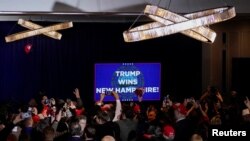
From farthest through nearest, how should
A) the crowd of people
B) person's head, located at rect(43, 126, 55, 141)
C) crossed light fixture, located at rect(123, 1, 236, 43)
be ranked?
1. the crowd of people
2. person's head, located at rect(43, 126, 55, 141)
3. crossed light fixture, located at rect(123, 1, 236, 43)

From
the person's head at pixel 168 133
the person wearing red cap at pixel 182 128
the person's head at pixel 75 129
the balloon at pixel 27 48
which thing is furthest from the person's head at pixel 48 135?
the balloon at pixel 27 48

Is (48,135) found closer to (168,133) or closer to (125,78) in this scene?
(168,133)

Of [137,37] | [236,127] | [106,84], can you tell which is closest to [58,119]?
[137,37]

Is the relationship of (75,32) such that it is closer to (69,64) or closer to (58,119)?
(69,64)

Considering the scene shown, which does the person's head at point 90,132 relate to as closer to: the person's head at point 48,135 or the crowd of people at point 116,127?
the crowd of people at point 116,127

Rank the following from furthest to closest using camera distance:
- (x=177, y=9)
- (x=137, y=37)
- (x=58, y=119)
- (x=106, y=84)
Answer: (x=106, y=84), (x=177, y=9), (x=58, y=119), (x=137, y=37)

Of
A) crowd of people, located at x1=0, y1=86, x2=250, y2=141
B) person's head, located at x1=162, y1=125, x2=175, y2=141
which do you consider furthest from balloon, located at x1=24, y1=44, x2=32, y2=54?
person's head, located at x1=162, y1=125, x2=175, y2=141

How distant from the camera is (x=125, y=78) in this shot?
46.7 ft

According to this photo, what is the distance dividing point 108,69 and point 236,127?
9182 millimetres

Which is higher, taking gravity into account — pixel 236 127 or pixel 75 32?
pixel 75 32

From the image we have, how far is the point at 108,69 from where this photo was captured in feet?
46.7

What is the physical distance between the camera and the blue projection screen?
46.6ft

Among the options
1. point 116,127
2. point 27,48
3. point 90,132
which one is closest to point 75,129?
point 90,132

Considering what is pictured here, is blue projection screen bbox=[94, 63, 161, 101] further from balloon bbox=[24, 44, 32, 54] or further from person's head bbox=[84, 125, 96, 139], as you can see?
person's head bbox=[84, 125, 96, 139]
